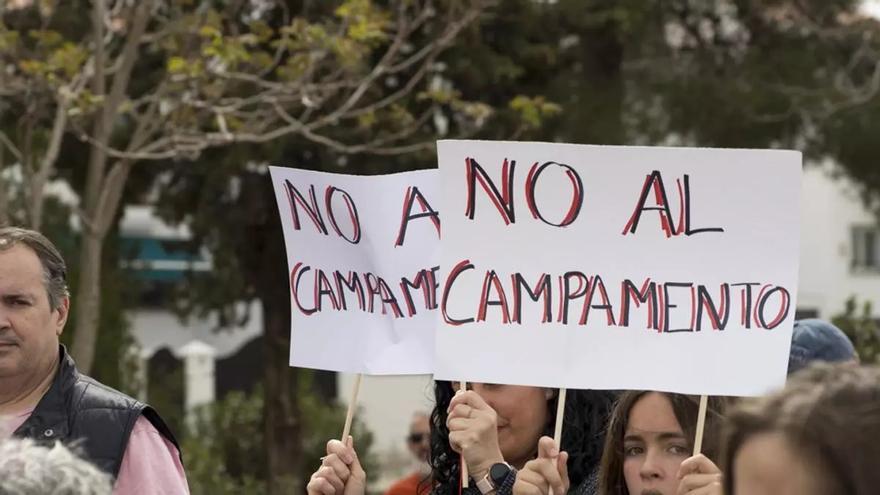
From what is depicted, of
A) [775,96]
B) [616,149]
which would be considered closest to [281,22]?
[775,96]

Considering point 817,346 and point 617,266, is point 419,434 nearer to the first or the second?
point 817,346

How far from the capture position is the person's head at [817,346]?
5000mm

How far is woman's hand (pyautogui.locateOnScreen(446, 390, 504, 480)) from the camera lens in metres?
3.70

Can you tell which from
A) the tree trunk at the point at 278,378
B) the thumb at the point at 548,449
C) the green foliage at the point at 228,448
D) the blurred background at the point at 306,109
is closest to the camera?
the thumb at the point at 548,449

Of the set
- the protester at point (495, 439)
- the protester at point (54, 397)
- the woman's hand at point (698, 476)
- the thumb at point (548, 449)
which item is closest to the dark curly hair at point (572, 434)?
the protester at point (495, 439)

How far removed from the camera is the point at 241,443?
14.4m

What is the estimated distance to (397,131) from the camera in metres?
10.8

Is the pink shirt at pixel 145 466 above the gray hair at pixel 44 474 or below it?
below

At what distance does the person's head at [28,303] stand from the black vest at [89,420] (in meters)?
0.08

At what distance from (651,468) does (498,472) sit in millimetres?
330

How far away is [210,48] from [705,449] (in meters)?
5.15

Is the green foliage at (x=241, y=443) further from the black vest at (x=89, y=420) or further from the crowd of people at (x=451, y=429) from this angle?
the black vest at (x=89, y=420)

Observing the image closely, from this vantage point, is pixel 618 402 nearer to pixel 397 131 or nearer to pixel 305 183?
pixel 305 183

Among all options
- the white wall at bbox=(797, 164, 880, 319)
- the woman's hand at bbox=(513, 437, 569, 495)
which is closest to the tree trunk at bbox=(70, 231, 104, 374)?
the woman's hand at bbox=(513, 437, 569, 495)
